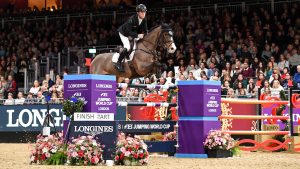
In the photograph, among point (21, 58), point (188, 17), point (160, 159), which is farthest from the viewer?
point (21, 58)

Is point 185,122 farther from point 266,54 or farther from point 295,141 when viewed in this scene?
point 266,54

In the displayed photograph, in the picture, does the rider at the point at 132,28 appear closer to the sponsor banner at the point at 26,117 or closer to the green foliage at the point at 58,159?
the green foliage at the point at 58,159

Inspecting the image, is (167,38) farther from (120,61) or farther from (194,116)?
(194,116)

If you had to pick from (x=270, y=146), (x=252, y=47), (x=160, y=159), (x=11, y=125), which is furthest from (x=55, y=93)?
(x=160, y=159)

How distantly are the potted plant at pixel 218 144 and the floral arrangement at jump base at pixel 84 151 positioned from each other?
3.01 m

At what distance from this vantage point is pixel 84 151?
12.0 meters

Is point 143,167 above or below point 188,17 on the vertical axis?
below

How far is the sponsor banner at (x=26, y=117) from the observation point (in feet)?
73.5

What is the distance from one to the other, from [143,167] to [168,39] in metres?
5.70

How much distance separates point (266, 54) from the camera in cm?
2352

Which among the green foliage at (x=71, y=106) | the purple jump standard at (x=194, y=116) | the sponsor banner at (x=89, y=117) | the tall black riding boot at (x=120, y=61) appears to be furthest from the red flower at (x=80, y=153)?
the tall black riding boot at (x=120, y=61)

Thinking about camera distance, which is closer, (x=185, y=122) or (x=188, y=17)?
(x=185, y=122)

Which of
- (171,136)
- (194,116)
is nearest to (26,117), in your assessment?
(171,136)

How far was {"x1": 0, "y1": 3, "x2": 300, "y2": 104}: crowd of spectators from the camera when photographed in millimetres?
21562
